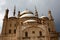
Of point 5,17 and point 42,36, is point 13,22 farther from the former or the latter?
point 42,36

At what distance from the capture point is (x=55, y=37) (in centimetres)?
3222

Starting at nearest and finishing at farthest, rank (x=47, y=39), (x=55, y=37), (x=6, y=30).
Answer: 1. (x=47, y=39)
2. (x=55, y=37)
3. (x=6, y=30)

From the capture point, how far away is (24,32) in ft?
98.3

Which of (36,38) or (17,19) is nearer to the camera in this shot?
(36,38)

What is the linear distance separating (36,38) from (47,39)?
2.67 metres

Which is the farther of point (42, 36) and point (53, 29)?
point (53, 29)

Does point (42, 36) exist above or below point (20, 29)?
below

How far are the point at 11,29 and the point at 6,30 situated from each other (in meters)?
1.54

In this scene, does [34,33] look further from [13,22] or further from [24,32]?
[13,22]

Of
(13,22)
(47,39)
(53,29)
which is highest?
(13,22)

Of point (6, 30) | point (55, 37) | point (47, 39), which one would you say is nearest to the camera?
point (47, 39)

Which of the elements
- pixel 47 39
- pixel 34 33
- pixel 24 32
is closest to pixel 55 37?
pixel 47 39

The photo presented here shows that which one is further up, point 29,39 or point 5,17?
point 5,17

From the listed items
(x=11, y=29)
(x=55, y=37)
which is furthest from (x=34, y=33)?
(x=11, y=29)
